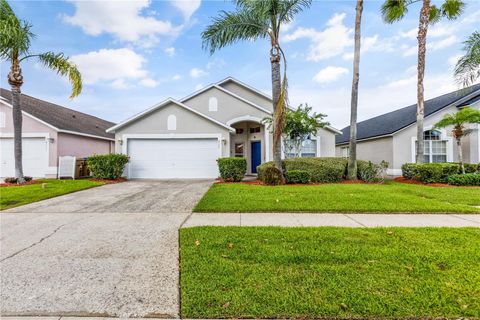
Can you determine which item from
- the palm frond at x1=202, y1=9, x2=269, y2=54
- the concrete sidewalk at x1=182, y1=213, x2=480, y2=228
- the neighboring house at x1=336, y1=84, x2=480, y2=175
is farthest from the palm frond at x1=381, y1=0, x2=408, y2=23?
the concrete sidewalk at x1=182, y1=213, x2=480, y2=228

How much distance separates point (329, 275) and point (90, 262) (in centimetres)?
334

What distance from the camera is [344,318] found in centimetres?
218

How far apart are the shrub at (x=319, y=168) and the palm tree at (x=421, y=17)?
187 inches

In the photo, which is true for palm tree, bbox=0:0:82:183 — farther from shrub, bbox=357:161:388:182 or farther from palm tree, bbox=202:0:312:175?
shrub, bbox=357:161:388:182

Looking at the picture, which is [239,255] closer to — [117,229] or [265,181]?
[117,229]

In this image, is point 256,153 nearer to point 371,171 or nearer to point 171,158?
point 171,158

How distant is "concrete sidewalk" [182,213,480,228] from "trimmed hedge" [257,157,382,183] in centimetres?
526

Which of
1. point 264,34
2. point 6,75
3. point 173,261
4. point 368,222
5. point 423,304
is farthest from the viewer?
point 6,75

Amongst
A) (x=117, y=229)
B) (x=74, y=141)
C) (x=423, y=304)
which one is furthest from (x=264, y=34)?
(x=74, y=141)

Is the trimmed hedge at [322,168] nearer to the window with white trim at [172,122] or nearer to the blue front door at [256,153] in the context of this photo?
the blue front door at [256,153]

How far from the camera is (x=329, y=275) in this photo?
286cm

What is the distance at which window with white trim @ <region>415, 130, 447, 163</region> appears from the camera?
49.2 ft

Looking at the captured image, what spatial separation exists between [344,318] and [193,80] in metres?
17.9

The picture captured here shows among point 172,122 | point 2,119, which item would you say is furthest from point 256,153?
point 2,119
